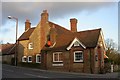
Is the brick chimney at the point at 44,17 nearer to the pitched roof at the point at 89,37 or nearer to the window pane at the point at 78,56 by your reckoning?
the pitched roof at the point at 89,37

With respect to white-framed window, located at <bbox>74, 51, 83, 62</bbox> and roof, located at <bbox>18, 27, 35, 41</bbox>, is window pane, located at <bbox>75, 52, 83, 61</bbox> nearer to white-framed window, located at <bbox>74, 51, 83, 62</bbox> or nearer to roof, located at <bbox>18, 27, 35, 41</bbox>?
white-framed window, located at <bbox>74, 51, 83, 62</bbox>

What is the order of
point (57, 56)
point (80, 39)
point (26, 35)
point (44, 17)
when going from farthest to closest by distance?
point (26, 35), point (44, 17), point (80, 39), point (57, 56)

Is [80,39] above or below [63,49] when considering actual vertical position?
above

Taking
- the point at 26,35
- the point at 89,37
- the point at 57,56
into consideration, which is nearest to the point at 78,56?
the point at 57,56

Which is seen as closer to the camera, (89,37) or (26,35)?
(89,37)

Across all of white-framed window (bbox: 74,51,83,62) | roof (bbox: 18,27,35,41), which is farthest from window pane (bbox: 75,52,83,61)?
roof (bbox: 18,27,35,41)

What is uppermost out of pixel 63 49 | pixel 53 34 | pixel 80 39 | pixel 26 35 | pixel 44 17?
pixel 44 17

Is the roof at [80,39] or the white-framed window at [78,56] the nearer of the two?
the white-framed window at [78,56]

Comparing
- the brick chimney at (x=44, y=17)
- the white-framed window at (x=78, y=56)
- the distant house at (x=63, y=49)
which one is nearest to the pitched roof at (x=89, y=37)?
the distant house at (x=63, y=49)

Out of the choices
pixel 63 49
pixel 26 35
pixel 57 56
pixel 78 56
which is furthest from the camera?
pixel 26 35

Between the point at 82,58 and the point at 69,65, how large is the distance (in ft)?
7.94

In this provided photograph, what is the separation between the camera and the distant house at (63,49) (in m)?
33.1

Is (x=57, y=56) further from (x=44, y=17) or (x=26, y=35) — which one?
(x=26, y=35)

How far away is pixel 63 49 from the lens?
35375 mm
